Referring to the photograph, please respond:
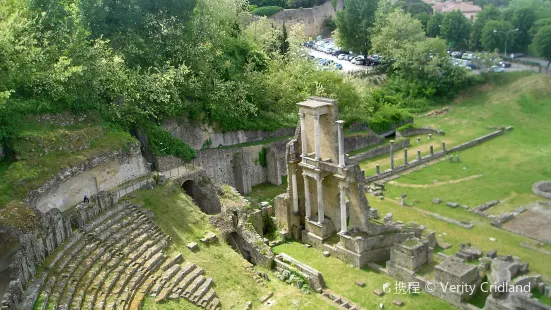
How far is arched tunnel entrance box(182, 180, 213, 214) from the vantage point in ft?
111

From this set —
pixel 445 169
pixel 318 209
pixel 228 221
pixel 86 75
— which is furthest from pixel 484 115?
pixel 86 75

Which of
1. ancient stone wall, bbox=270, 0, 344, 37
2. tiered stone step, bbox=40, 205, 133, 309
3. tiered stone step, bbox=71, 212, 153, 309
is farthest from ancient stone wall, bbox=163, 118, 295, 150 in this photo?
ancient stone wall, bbox=270, 0, 344, 37

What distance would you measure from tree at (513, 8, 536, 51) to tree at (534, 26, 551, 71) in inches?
334

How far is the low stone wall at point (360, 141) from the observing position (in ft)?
156

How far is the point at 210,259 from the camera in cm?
2727

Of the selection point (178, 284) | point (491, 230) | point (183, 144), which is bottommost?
point (491, 230)

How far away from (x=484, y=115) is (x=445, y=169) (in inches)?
661

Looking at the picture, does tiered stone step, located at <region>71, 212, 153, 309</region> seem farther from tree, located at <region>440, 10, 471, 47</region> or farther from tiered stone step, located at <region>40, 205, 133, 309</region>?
tree, located at <region>440, 10, 471, 47</region>

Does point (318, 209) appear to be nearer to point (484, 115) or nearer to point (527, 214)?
point (527, 214)

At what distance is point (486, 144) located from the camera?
4912 centimetres

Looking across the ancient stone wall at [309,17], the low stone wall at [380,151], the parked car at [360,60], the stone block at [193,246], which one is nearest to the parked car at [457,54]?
the parked car at [360,60]

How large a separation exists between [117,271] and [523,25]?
7167 cm

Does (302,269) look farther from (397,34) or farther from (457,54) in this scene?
(457,54)

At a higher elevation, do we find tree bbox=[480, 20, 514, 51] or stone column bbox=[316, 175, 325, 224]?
tree bbox=[480, 20, 514, 51]
